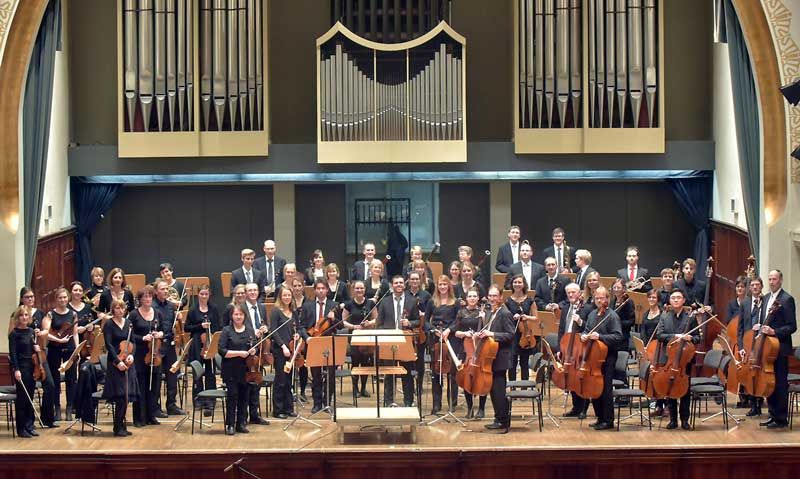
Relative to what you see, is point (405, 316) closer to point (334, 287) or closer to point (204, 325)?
point (334, 287)

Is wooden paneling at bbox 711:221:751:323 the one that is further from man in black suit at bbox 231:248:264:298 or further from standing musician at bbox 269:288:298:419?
standing musician at bbox 269:288:298:419

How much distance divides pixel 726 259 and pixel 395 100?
4135 millimetres

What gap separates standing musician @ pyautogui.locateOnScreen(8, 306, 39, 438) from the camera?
10.8 metres

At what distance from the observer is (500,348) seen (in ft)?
35.5

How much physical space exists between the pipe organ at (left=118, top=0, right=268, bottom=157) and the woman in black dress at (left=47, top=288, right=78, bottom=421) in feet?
12.3

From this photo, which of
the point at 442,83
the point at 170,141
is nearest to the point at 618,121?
the point at 442,83

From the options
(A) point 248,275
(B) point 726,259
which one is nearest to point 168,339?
(A) point 248,275

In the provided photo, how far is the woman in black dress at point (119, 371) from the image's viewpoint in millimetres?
10711

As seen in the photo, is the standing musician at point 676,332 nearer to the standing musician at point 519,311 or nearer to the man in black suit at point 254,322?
the standing musician at point 519,311

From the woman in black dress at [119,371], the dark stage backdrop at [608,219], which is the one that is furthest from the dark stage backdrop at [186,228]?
the woman in black dress at [119,371]


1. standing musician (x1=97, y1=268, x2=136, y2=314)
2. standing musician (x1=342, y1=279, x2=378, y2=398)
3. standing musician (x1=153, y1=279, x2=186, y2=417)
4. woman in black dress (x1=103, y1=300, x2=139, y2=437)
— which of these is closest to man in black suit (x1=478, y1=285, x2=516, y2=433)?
standing musician (x1=342, y1=279, x2=378, y2=398)

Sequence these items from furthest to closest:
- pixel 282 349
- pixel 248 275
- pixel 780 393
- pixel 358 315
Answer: pixel 248 275 < pixel 358 315 < pixel 282 349 < pixel 780 393

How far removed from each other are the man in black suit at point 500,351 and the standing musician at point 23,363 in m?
3.79

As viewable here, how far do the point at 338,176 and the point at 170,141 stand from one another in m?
1.98
